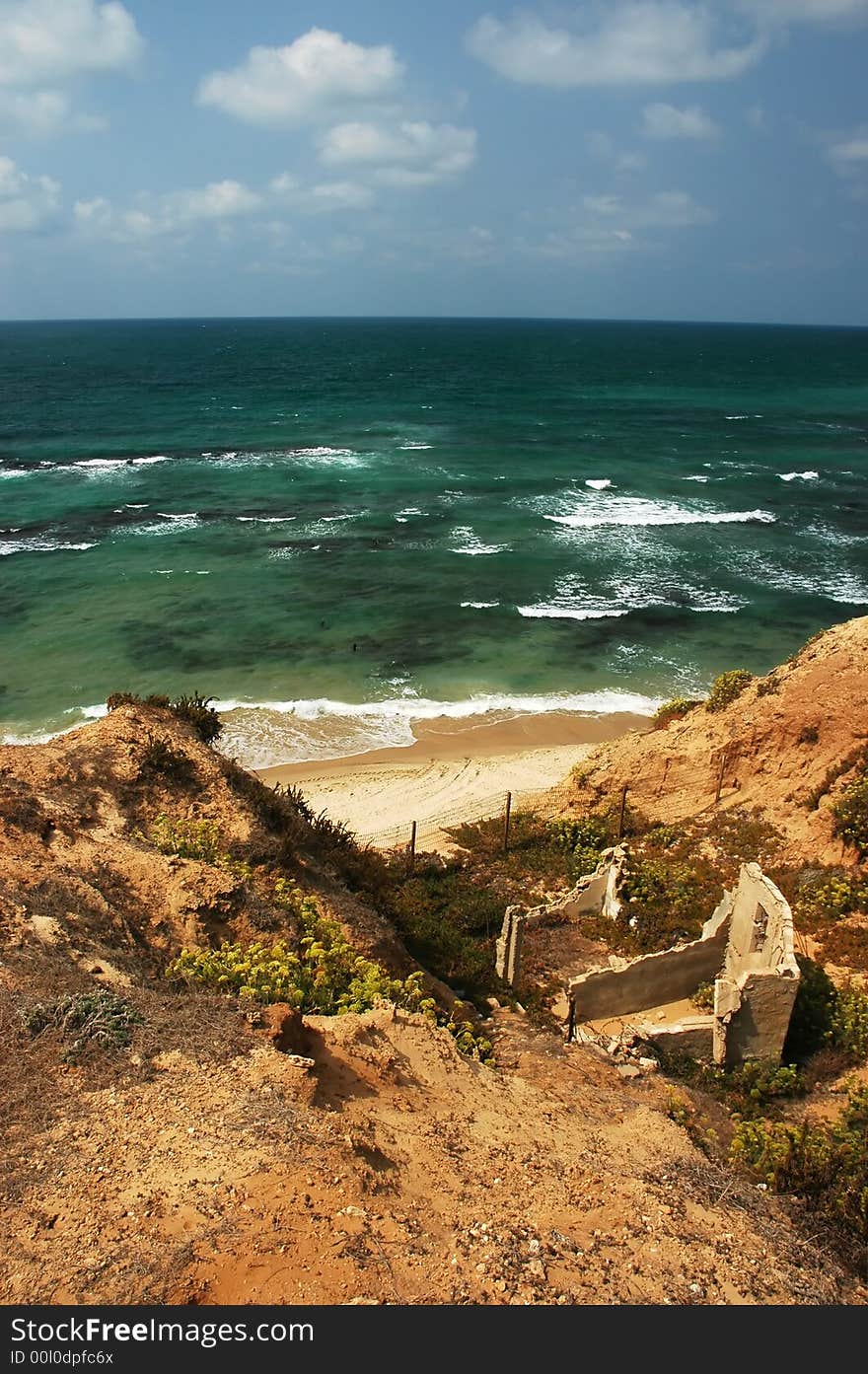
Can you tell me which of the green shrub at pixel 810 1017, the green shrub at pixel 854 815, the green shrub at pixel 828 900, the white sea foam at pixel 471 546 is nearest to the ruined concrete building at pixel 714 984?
the green shrub at pixel 810 1017

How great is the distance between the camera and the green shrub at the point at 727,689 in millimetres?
20172

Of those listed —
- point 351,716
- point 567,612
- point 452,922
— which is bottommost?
point 452,922

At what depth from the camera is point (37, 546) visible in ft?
143

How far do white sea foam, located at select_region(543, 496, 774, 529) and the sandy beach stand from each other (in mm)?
23545

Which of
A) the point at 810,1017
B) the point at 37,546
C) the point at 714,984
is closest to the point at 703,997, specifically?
the point at 714,984

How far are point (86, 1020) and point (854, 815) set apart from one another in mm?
12894

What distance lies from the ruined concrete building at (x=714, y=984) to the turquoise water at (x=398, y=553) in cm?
1482

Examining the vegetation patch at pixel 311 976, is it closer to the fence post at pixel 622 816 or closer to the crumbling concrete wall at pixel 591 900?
the crumbling concrete wall at pixel 591 900

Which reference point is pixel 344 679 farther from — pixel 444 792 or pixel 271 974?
pixel 271 974

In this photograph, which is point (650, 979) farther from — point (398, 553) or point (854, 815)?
point (398, 553)

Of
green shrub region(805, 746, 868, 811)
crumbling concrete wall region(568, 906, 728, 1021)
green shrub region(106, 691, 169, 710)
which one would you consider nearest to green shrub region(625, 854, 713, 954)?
crumbling concrete wall region(568, 906, 728, 1021)

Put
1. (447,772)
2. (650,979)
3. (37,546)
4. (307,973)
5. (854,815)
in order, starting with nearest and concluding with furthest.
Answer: (307,973)
(650,979)
(854,815)
(447,772)
(37,546)

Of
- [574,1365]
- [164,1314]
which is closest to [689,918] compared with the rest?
[574,1365]

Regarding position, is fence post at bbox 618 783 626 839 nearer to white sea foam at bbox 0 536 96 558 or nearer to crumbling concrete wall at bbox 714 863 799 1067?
crumbling concrete wall at bbox 714 863 799 1067
